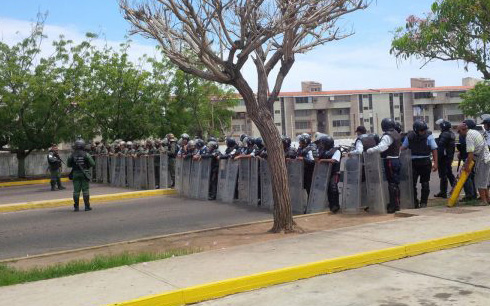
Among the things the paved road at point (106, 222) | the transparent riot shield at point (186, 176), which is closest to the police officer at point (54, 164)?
the paved road at point (106, 222)

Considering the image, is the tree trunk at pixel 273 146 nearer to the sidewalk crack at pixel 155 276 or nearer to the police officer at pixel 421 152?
the sidewalk crack at pixel 155 276

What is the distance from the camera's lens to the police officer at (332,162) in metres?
10.8

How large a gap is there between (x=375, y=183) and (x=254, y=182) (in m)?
3.54

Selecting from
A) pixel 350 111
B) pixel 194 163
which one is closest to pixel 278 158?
pixel 194 163

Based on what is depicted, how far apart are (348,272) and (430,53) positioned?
376 inches

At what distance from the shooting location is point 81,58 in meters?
29.2

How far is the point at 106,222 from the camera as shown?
11.9 m

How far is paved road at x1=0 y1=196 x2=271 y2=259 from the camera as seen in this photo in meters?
9.80

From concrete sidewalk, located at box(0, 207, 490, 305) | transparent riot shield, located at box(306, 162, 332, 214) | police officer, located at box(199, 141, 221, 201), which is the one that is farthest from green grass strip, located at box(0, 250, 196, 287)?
police officer, located at box(199, 141, 221, 201)

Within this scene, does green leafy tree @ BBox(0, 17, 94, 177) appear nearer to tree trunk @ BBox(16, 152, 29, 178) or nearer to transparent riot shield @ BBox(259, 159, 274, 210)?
tree trunk @ BBox(16, 152, 29, 178)

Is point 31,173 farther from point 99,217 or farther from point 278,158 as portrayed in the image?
point 278,158

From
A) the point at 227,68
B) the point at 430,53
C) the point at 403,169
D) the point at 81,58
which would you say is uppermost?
the point at 81,58

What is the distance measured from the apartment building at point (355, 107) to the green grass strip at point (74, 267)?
79.8 m

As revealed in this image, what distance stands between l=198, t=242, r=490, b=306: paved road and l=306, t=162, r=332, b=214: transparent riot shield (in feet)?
13.0
